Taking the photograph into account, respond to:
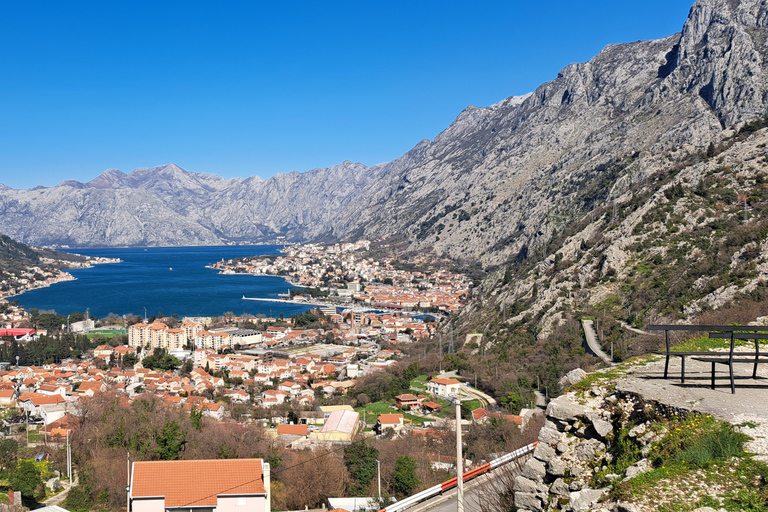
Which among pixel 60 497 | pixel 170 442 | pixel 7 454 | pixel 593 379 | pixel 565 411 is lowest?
pixel 60 497

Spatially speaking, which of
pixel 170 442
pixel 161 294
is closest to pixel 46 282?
pixel 161 294

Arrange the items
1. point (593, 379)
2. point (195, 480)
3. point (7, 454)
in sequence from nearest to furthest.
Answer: point (593, 379) → point (195, 480) → point (7, 454)

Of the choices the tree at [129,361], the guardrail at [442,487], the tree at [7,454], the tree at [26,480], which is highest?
the guardrail at [442,487]

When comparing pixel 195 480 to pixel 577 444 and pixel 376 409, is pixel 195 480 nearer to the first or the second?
pixel 577 444

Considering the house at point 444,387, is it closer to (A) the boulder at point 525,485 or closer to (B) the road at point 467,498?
(B) the road at point 467,498

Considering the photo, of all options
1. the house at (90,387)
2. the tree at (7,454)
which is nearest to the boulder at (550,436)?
the tree at (7,454)

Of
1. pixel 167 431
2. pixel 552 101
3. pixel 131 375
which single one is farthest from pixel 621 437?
pixel 552 101
